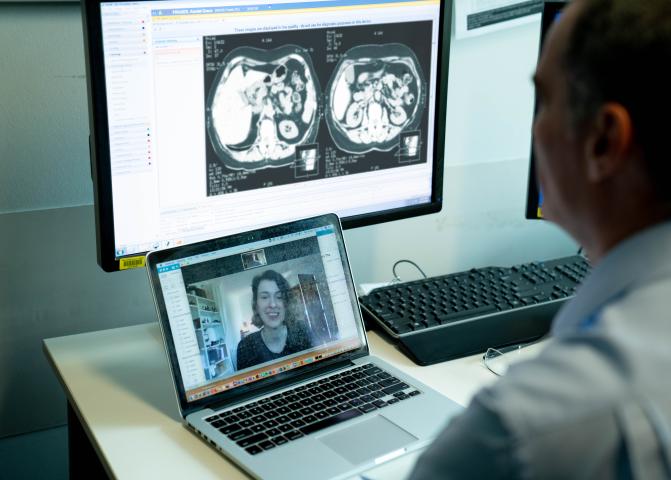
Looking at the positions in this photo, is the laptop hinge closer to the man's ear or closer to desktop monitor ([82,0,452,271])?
desktop monitor ([82,0,452,271])

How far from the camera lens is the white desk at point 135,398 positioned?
3.20 ft

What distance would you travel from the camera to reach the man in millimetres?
576

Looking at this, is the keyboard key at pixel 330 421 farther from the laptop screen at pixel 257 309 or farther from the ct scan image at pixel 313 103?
the ct scan image at pixel 313 103

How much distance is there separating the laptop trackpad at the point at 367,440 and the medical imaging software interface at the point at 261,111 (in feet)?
1.14

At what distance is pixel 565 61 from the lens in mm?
679

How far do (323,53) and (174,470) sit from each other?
0.59 m

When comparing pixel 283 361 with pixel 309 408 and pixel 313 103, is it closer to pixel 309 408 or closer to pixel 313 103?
pixel 309 408

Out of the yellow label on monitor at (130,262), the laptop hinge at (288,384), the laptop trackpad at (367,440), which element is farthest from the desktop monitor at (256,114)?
the laptop trackpad at (367,440)

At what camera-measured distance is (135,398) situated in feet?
3.66

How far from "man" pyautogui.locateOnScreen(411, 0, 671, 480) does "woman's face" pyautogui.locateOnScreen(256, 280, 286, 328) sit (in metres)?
0.46

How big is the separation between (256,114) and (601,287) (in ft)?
2.09

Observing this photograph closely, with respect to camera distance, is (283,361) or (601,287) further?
(283,361)

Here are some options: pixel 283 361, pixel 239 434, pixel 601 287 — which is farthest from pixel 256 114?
pixel 601 287

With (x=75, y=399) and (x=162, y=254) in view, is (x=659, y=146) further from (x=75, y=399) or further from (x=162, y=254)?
(x=75, y=399)
